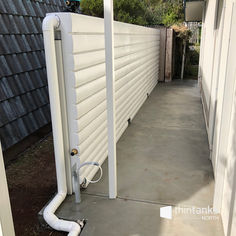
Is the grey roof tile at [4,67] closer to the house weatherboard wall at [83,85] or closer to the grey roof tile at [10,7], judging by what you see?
the grey roof tile at [10,7]

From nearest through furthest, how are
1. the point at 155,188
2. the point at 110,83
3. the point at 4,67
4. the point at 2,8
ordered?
the point at 110,83 < the point at 155,188 < the point at 4,67 < the point at 2,8

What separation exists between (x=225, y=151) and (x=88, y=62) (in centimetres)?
166

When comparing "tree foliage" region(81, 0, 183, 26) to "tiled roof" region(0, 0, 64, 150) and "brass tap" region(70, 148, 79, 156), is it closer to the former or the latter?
"tiled roof" region(0, 0, 64, 150)

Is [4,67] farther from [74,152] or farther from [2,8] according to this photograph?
[74,152]

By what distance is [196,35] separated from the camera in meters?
13.9

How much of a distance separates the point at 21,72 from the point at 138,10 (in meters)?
9.07

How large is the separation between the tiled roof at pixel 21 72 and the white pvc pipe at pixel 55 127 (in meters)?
1.25

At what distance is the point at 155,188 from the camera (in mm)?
3049

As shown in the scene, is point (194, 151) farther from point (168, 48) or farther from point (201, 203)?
point (168, 48)

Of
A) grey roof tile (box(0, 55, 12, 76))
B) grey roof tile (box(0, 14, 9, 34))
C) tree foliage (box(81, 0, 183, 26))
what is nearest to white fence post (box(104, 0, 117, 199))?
grey roof tile (box(0, 55, 12, 76))

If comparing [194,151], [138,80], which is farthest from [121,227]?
[138,80]

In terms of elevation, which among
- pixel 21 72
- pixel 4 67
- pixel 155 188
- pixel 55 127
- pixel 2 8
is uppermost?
pixel 2 8

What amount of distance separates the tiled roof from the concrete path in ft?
4.77

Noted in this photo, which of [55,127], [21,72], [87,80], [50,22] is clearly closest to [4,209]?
[55,127]
